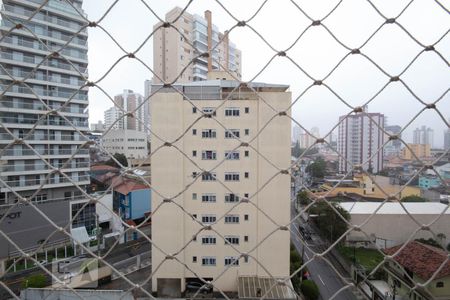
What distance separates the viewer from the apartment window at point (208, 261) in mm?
3350

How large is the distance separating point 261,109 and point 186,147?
1.05 meters

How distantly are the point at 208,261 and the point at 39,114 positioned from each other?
341 centimetres

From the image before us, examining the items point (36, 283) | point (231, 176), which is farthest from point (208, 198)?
point (36, 283)

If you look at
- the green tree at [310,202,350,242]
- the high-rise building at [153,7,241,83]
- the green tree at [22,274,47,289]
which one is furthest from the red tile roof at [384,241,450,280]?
the high-rise building at [153,7,241,83]

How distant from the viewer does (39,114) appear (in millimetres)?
4004

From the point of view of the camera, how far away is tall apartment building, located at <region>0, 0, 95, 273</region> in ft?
12.5

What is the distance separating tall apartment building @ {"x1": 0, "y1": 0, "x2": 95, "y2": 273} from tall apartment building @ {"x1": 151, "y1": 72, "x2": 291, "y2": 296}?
1.63 metres

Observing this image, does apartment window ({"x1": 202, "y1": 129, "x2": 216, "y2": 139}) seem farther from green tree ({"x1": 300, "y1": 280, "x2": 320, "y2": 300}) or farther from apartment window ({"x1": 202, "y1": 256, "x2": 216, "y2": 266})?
green tree ({"x1": 300, "y1": 280, "x2": 320, "y2": 300})

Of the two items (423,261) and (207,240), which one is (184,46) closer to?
(207,240)

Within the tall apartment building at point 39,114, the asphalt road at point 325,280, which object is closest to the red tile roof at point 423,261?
the asphalt road at point 325,280

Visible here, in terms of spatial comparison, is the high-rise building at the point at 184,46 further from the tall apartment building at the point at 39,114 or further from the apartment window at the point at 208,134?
the apartment window at the point at 208,134

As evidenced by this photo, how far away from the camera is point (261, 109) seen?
3.19m

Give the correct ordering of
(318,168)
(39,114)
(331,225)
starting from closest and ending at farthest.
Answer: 1. (39,114)
2. (331,225)
3. (318,168)

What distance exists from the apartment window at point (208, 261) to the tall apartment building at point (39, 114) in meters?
2.34
